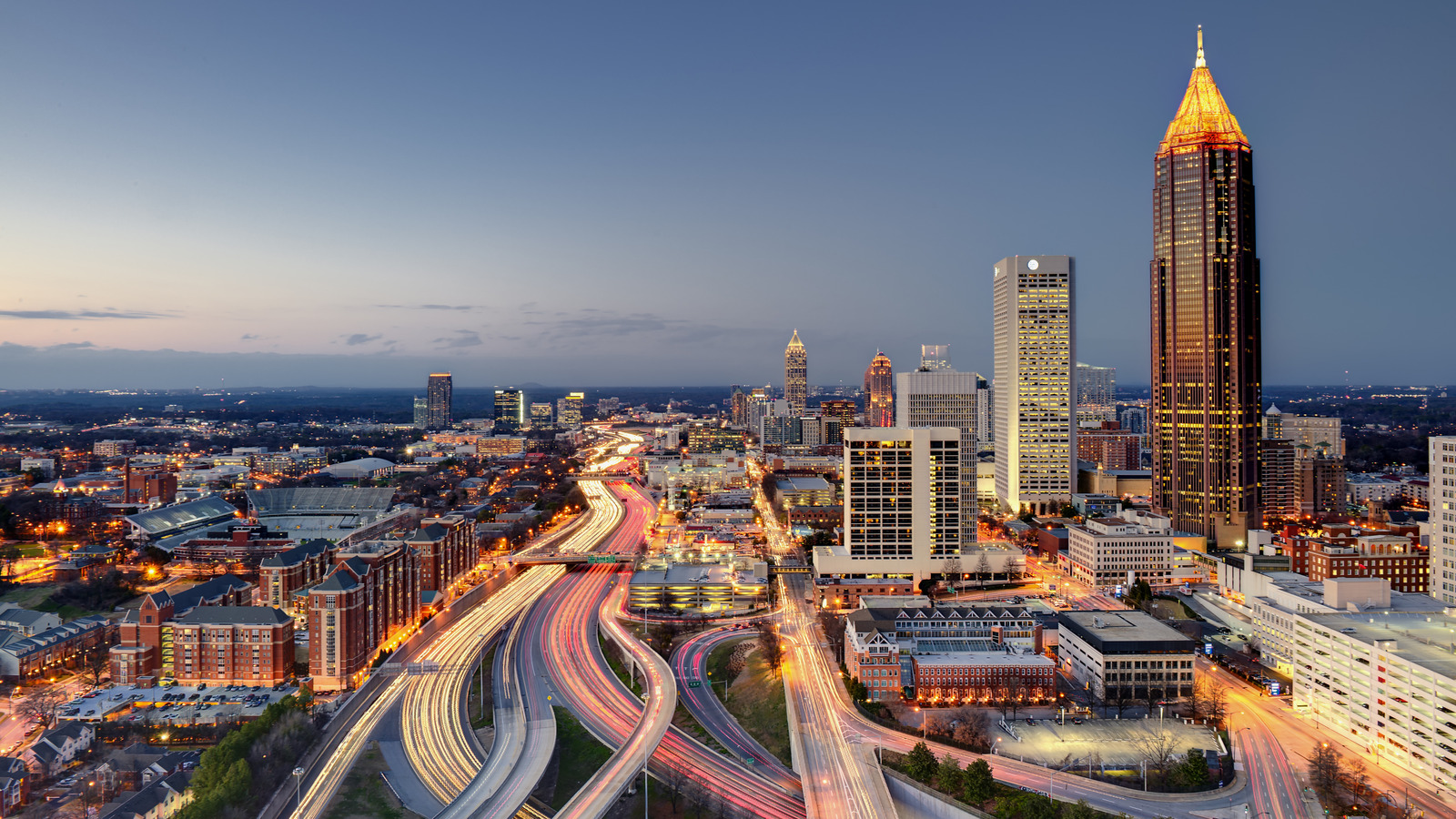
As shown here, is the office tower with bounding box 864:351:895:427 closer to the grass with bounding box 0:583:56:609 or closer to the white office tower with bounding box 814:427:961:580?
the white office tower with bounding box 814:427:961:580

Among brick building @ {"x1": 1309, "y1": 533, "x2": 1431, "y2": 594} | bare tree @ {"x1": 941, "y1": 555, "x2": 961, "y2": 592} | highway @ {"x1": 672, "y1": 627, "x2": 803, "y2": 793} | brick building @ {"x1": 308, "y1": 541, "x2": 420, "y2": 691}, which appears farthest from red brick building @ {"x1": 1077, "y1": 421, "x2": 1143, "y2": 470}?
brick building @ {"x1": 308, "y1": 541, "x2": 420, "y2": 691}

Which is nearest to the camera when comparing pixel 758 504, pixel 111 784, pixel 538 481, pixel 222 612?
pixel 111 784

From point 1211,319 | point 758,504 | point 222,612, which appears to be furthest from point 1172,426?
point 222,612

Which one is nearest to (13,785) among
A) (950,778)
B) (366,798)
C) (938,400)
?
(366,798)

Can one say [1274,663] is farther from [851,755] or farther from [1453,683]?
[851,755]

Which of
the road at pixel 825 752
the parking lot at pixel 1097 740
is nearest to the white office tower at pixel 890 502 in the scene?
the road at pixel 825 752

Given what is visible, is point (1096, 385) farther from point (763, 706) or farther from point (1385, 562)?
point (763, 706)
